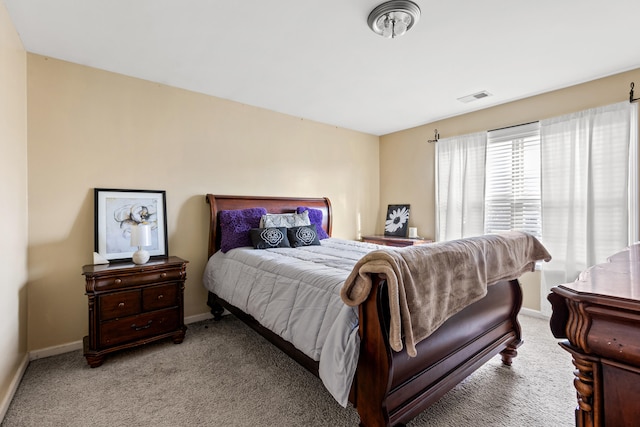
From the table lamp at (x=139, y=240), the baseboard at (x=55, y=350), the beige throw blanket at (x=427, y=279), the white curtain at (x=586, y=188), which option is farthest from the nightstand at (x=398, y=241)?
the baseboard at (x=55, y=350)

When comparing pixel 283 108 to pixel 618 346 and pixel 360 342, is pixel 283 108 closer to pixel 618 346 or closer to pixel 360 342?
pixel 360 342

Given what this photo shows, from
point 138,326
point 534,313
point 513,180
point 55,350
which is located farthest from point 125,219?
point 534,313

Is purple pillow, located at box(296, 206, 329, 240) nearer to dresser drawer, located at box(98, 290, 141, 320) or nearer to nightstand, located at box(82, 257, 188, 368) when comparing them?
nightstand, located at box(82, 257, 188, 368)

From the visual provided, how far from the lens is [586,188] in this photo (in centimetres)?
303

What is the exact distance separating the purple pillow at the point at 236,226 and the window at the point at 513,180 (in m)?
2.96

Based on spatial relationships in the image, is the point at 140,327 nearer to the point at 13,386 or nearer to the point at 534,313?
the point at 13,386

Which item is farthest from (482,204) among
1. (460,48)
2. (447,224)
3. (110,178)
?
(110,178)

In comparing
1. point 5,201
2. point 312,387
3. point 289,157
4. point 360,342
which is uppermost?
point 289,157

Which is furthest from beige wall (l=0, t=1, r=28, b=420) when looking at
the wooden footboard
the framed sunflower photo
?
the framed sunflower photo

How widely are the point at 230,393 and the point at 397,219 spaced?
3.59 m

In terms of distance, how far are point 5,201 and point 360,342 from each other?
7.70 ft

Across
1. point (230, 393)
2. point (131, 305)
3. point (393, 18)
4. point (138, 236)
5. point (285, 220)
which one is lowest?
point (230, 393)

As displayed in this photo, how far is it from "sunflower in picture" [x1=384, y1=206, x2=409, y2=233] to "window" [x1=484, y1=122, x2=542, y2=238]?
3.99ft

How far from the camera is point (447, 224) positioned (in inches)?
165
